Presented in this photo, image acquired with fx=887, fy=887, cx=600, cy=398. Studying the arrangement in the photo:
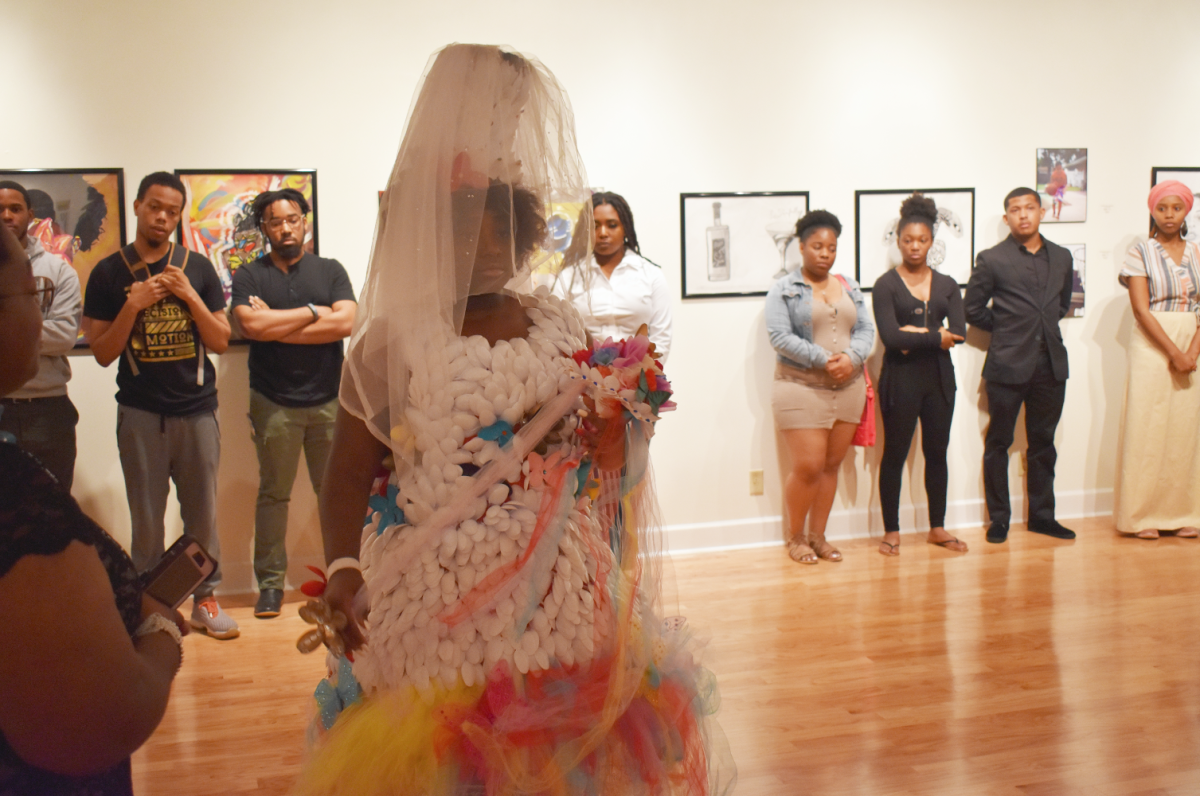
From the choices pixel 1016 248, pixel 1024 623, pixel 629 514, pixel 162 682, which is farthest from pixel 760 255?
pixel 162 682

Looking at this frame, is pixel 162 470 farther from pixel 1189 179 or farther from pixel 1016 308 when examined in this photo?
pixel 1189 179

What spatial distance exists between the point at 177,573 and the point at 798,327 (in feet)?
13.4

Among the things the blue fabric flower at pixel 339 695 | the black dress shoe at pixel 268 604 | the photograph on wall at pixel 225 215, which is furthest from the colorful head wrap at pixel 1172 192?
the blue fabric flower at pixel 339 695

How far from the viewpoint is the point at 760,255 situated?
5.06m

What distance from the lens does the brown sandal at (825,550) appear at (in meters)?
4.84

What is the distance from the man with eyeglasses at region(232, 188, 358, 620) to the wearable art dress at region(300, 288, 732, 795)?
2.77m

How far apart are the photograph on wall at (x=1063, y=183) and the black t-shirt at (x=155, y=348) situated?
4839 millimetres

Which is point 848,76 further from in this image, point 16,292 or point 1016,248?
point 16,292

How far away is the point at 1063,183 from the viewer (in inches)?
216

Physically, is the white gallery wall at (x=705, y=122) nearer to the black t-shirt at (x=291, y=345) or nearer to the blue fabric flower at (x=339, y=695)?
the black t-shirt at (x=291, y=345)

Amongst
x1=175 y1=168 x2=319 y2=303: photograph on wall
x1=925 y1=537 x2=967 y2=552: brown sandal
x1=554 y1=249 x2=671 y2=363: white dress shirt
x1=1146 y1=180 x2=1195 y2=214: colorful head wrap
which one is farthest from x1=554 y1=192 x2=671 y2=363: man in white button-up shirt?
x1=1146 y1=180 x2=1195 y2=214: colorful head wrap

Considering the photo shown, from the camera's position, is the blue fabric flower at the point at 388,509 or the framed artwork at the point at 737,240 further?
the framed artwork at the point at 737,240

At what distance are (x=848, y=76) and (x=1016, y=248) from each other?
1403mm

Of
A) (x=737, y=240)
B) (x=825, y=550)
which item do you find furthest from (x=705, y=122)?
(x=825, y=550)
